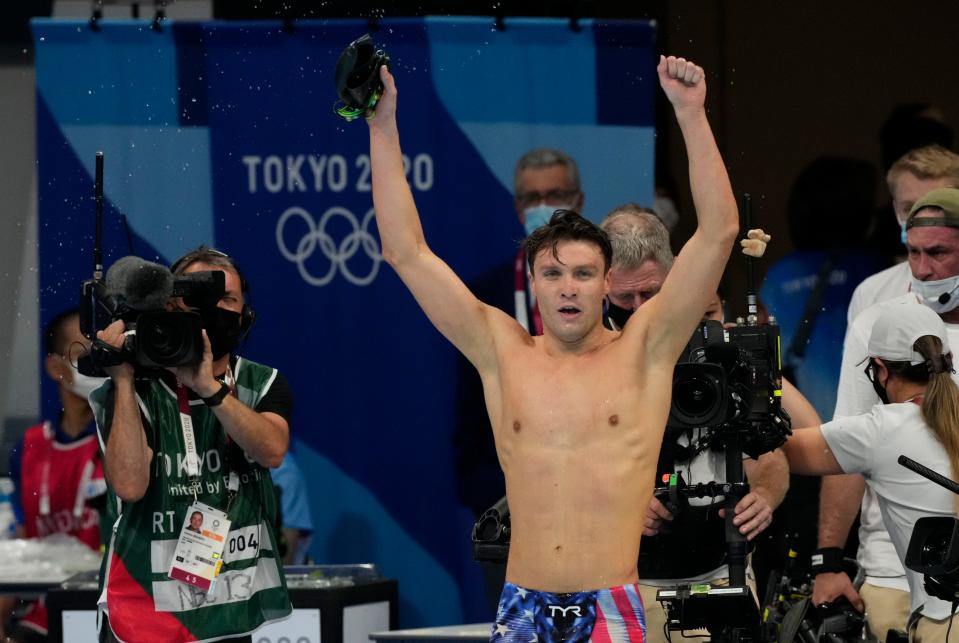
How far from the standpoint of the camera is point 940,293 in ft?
17.9

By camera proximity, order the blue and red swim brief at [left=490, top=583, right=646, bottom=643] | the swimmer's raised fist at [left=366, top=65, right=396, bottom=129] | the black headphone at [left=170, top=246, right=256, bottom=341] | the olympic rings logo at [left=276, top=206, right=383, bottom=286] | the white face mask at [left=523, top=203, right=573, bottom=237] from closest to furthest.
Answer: the blue and red swim brief at [left=490, top=583, right=646, bottom=643]
the swimmer's raised fist at [left=366, top=65, right=396, bottom=129]
the black headphone at [left=170, top=246, right=256, bottom=341]
the white face mask at [left=523, top=203, right=573, bottom=237]
the olympic rings logo at [left=276, top=206, right=383, bottom=286]

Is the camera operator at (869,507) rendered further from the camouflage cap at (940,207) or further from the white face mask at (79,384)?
the white face mask at (79,384)

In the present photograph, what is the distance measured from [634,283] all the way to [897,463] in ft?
3.42

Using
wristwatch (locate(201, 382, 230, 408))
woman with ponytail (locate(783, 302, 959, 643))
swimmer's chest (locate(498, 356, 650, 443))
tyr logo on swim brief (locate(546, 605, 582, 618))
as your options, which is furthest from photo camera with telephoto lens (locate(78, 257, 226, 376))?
woman with ponytail (locate(783, 302, 959, 643))

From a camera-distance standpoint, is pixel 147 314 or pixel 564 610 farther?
pixel 147 314

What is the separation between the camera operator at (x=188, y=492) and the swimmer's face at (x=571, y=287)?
1072mm

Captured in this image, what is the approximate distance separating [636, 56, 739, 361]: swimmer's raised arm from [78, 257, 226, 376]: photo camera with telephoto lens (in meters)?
1.48

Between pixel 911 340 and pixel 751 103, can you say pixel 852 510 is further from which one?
pixel 751 103

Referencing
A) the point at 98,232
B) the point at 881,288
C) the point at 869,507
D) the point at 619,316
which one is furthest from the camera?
the point at 881,288

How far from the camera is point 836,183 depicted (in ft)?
26.1

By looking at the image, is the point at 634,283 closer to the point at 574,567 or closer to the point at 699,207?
the point at 699,207

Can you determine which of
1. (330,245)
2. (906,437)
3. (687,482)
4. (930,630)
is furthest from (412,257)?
(330,245)

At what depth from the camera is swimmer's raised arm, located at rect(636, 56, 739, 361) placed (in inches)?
162

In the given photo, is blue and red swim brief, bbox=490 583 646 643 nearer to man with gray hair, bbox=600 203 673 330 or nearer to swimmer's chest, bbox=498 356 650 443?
swimmer's chest, bbox=498 356 650 443
